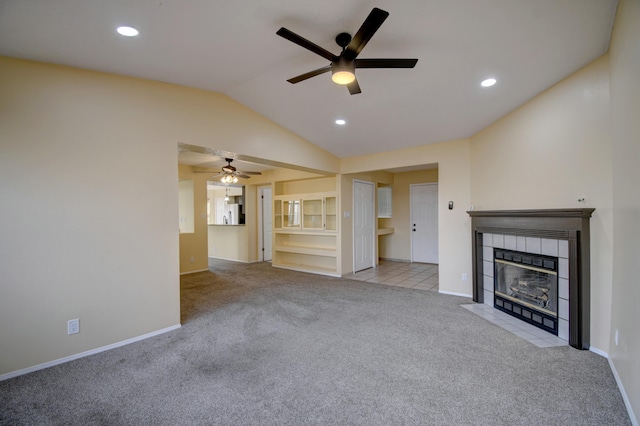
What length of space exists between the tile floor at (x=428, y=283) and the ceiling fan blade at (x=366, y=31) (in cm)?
315

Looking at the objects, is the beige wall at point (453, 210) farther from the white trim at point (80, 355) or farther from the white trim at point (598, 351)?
the white trim at point (80, 355)

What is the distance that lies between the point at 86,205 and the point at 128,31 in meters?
1.59

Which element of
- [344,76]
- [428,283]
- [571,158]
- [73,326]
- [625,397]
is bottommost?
[428,283]

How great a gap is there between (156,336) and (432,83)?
408 cm

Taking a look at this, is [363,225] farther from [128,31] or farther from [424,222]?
[128,31]

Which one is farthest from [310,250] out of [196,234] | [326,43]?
[326,43]

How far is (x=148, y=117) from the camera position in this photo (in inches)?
119

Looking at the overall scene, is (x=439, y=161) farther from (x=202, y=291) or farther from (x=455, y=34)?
(x=202, y=291)

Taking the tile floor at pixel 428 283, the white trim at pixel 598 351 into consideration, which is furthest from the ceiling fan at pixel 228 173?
the white trim at pixel 598 351

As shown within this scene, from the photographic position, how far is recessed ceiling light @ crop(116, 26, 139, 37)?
6.92ft

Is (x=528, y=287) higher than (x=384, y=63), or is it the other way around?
(x=384, y=63)

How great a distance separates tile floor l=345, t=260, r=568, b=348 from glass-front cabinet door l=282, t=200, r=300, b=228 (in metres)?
1.84

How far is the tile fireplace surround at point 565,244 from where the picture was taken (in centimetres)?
257

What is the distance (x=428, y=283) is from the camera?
17.1ft
